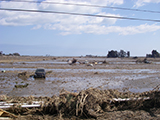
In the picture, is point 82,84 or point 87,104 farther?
point 82,84

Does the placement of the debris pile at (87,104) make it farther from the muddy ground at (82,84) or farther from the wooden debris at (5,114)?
the wooden debris at (5,114)

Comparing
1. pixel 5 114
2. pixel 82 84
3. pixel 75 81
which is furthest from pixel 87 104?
pixel 75 81

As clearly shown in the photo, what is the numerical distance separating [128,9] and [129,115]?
25.4 ft

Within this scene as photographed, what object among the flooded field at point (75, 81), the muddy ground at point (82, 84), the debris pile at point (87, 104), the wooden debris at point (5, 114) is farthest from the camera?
the flooded field at point (75, 81)

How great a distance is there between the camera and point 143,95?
388 inches

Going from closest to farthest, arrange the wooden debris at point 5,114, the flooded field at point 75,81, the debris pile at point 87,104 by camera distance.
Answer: the wooden debris at point 5,114
the debris pile at point 87,104
the flooded field at point 75,81

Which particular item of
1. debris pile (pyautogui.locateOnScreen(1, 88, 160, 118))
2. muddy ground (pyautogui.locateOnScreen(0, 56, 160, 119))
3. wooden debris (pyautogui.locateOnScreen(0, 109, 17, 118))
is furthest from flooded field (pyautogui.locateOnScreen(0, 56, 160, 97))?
wooden debris (pyautogui.locateOnScreen(0, 109, 17, 118))

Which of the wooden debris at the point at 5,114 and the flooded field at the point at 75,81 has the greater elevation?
the wooden debris at the point at 5,114

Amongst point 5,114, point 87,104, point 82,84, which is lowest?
point 82,84

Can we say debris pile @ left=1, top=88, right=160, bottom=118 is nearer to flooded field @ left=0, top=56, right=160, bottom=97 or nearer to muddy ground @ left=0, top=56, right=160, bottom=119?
muddy ground @ left=0, top=56, right=160, bottom=119

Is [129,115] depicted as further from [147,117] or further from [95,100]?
[95,100]

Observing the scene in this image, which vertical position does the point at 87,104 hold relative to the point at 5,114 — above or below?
above

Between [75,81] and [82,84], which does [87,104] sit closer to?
[82,84]

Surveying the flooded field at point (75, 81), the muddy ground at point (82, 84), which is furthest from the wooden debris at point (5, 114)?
the flooded field at point (75, 81)
